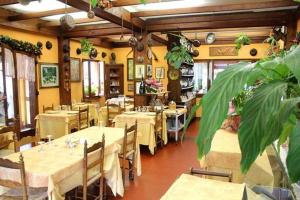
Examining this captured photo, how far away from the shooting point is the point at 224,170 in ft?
9.11

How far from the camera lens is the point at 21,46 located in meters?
5.94

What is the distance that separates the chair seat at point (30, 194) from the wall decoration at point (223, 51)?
7.88 meters

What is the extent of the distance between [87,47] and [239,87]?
7368 mm

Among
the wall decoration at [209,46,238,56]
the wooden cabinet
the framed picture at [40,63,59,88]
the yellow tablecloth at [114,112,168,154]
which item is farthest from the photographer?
the wooden cabinet

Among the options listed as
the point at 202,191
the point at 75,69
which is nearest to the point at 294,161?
the point at 202,191

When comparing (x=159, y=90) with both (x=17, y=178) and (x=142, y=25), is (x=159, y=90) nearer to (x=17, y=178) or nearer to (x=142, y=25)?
(x=142, y=25)

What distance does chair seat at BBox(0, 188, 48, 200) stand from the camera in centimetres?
249

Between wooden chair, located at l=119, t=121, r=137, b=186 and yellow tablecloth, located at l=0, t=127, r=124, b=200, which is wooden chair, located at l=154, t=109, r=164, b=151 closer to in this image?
wooden chair, located at l=119, t=121, r=137, b=186

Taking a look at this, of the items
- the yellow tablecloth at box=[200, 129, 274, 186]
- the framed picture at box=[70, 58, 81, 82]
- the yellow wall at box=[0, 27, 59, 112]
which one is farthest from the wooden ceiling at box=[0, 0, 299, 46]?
the yellow tablecloth at box=[200, 129, 274, 186]

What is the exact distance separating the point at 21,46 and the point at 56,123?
6.42 feet

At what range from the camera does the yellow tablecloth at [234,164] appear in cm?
235

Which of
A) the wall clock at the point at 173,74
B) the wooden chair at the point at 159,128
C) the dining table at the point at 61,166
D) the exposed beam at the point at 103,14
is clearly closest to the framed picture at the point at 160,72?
the wall clock at the point at 173,74

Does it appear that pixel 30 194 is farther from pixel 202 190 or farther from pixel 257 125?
pixel 257 125

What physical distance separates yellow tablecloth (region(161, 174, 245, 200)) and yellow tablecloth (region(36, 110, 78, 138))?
3908 millimetres
